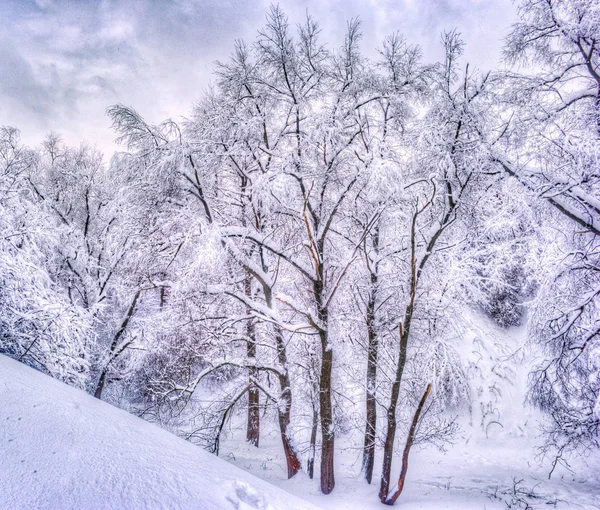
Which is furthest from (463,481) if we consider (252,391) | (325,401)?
(252,391)

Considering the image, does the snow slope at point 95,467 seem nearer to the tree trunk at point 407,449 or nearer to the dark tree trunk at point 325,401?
the tree trunk at point 407,449

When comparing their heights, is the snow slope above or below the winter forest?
below

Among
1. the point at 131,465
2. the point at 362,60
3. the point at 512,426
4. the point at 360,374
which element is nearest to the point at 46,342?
the point at 131,465

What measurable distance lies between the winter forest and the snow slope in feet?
9.70

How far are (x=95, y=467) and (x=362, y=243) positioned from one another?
17.9 feet

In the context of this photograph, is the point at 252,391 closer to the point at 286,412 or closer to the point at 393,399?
the point at 286,412

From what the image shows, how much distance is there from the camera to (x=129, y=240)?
26.1 feet

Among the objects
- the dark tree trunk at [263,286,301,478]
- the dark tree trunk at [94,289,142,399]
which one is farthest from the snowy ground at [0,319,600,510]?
the dark tree trunk at [94,289,142,399]

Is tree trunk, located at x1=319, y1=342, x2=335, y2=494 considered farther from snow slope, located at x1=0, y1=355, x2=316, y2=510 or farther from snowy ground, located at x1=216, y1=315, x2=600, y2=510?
snow slope, located at x1=0, y1=355, x2=316, y2=510

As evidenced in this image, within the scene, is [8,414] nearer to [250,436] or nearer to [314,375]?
[314,375]

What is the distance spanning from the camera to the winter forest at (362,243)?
15.3ft

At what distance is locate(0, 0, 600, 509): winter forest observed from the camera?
4.67 meters

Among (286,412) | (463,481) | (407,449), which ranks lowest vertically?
(463,481)

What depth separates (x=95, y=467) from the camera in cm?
156
